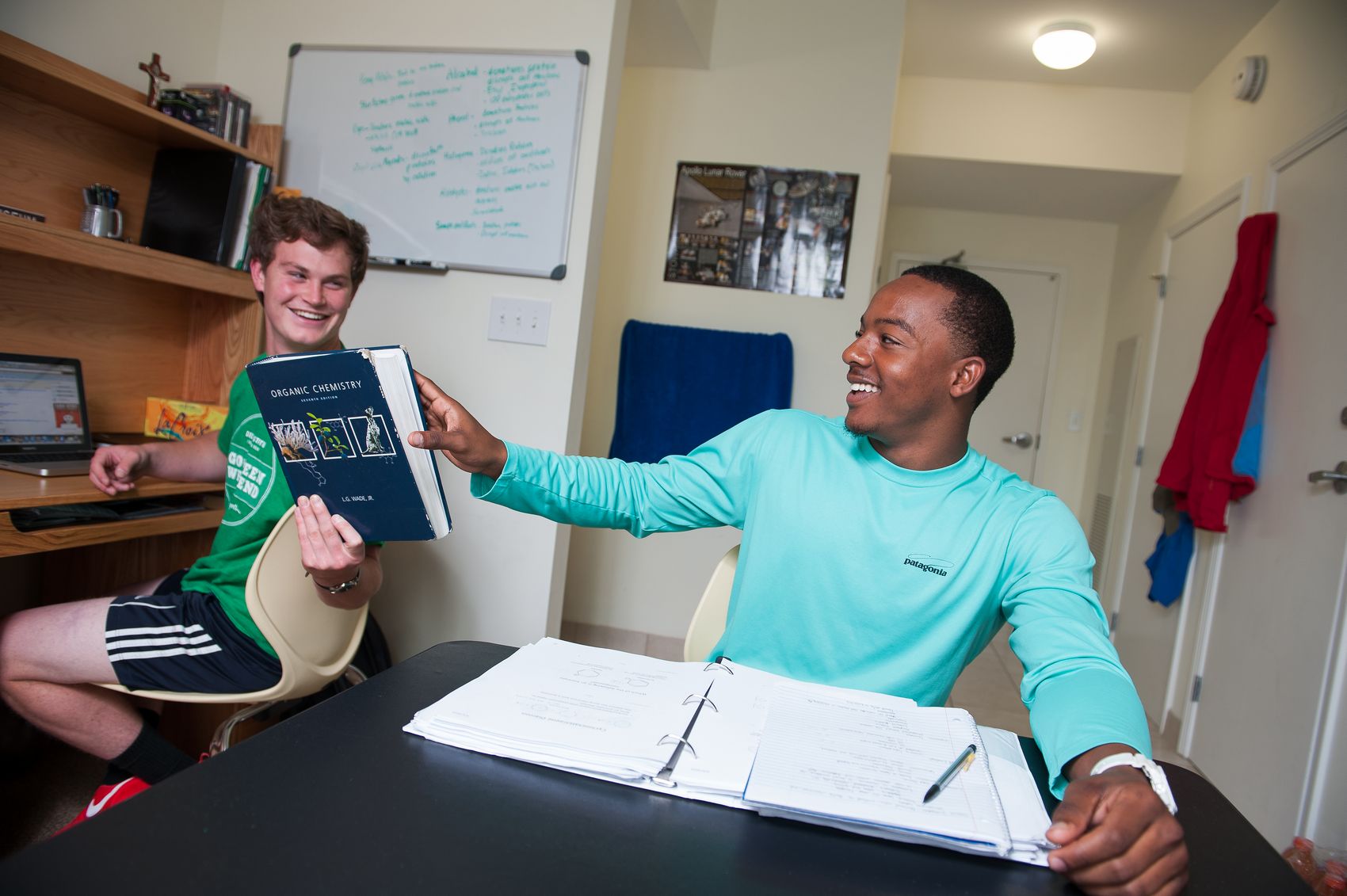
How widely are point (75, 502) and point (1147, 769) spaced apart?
172cm

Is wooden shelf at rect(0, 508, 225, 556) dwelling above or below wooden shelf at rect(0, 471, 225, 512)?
below

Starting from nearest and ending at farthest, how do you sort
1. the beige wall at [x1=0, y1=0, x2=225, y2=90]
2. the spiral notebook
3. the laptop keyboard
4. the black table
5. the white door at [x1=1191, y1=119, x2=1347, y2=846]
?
the black table, the spiral notebook, the laptop keyboard, the beige wall at [x1=0, y1=0, x2=225, y2=90], the white door at [x1=1191, y1=119, x2=1347, y2=846]

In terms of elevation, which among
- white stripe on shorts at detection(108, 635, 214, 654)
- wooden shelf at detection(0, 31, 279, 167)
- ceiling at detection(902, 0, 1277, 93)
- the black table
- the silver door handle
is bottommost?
white stripe on shorts at detection(108, 635, 214, 654)

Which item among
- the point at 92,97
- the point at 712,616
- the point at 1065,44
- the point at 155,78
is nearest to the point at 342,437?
the point at 712,616

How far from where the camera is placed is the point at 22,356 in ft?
5.86

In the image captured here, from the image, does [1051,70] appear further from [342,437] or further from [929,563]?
[342,437]

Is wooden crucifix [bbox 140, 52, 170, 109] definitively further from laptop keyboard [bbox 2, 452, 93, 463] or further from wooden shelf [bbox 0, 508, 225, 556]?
wooden shelf [bbox 0, 508, 225, 556]

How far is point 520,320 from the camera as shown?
6.81 feet

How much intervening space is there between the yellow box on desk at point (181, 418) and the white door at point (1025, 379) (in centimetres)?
398

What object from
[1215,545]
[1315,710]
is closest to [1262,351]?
[1215,545]

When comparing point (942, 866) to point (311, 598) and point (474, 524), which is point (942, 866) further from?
point (474, 524)

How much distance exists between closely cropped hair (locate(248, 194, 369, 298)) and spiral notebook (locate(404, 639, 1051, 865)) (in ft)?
3.46

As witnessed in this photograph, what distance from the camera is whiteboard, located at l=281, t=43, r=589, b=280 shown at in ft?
6.77

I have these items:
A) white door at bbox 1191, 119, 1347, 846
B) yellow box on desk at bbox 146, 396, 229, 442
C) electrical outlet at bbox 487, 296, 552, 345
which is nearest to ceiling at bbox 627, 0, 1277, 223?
white door at bbox 1191, 119, 1347, 846
